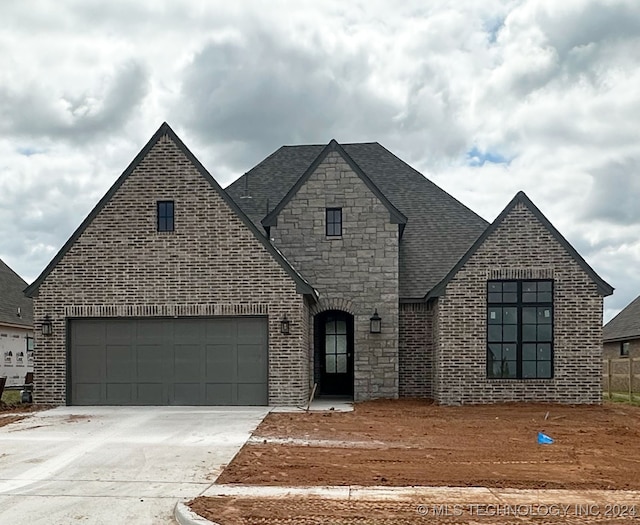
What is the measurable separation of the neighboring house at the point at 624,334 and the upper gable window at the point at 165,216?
18822mm

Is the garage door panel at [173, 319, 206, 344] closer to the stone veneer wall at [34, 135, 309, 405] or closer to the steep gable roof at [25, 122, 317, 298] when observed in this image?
the stone veneer wall at [34, 135, 309, 405]

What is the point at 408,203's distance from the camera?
76.6 ft

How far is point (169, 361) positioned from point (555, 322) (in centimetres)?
1006

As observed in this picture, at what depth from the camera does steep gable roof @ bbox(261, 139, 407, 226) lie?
65.4ft

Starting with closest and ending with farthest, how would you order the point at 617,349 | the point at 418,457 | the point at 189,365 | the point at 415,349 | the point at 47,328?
the point at 418,457, the point at 189,365, the point at 47,328, the point at 415,349, the point at 617,349

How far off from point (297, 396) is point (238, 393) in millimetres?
1536

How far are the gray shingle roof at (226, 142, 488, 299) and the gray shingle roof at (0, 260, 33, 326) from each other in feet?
40.8

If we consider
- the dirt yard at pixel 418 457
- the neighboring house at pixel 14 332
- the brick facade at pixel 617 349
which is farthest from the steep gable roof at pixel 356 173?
the brick facade at pixel 617 349

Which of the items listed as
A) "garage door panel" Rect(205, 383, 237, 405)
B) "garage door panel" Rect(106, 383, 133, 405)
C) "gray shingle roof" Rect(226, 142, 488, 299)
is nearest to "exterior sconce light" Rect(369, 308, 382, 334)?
"gray shingle roof" Rect(226, 142, 488, 299)

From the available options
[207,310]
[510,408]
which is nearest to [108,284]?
[207,310]

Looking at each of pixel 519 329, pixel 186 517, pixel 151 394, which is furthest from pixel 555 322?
pixel 186 517

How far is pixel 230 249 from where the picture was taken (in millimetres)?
17672

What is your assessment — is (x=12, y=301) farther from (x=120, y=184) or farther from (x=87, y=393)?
(x=120, y=184)

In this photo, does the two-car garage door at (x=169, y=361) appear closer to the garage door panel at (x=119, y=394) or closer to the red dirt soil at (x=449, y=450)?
the garage door panel at (x=119, y=394)
